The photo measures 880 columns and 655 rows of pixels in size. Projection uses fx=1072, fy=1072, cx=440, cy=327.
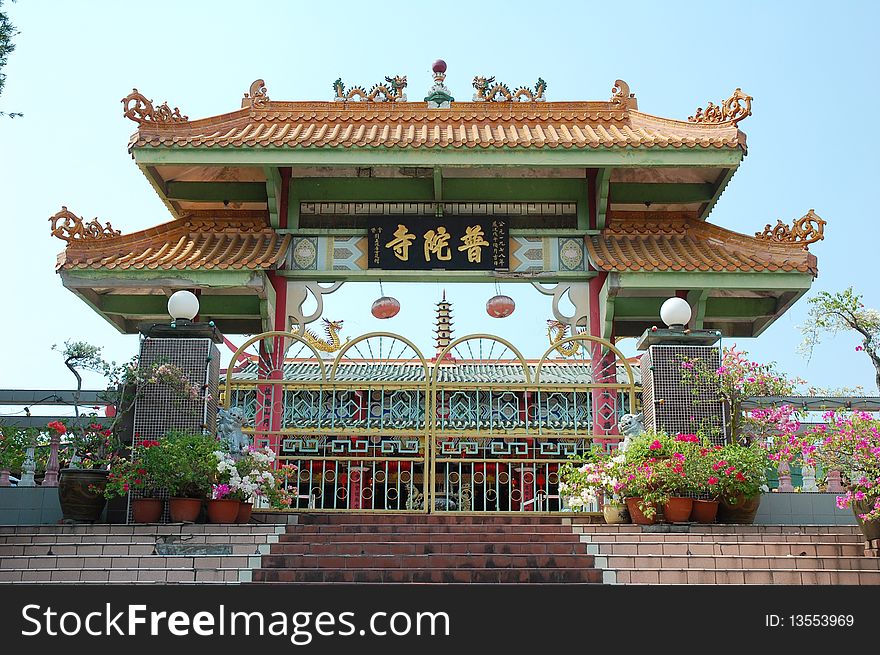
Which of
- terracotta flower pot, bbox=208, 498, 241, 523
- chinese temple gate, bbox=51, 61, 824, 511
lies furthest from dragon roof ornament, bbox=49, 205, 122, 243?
terracotta flower pot, bbox=208, 498, 241, 523

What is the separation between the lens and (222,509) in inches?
365

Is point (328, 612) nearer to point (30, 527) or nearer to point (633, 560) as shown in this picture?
point (633, 560)

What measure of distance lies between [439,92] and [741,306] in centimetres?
523

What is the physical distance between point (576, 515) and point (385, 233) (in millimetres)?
4711

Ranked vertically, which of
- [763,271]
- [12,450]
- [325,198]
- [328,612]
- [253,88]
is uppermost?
[253,88]

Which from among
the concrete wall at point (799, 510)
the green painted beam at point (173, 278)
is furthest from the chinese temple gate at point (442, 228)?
the concrete wall at point (799, 510)

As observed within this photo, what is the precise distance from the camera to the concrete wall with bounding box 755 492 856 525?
413 inches

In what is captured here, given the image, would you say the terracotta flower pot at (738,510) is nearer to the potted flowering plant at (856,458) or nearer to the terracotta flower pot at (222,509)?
the potted flowering plant at (856,458)

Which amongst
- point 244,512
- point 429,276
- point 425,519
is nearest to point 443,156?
point 429,276

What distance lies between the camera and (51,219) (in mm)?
12734

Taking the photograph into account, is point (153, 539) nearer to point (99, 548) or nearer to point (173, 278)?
point (99, 548)

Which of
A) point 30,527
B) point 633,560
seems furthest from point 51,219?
point 633,560

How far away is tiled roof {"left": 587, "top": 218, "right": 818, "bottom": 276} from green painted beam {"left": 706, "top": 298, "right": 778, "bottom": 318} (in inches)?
32.4

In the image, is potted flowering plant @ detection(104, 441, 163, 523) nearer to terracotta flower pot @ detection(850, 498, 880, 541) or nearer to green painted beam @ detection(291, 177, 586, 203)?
green painted beam @ detection(291, 177, 586, 203)
